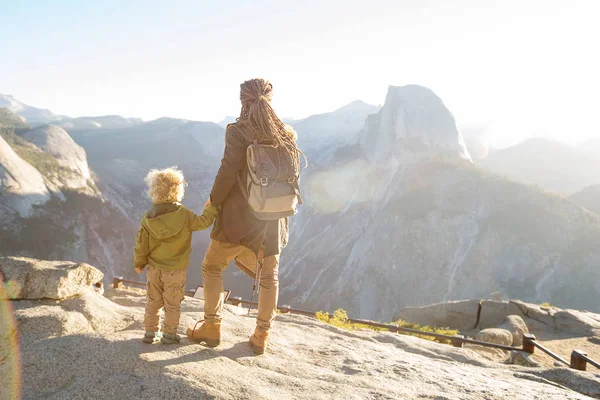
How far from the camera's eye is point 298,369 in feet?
11.3

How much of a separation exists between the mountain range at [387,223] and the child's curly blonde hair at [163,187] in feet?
122

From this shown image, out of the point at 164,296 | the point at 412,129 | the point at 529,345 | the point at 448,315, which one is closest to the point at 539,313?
the point at 448,315

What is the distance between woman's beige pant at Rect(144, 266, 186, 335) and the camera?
3393 millimetres

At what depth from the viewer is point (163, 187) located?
3.41 m

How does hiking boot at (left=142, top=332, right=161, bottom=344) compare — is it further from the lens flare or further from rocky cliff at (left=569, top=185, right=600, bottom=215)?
rocky cliff at (left=569, top=185, right=600, bottom=215)

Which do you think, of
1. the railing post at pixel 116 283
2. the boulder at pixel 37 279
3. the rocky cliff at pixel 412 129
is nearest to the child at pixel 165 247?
the boulder at pixel 37 279

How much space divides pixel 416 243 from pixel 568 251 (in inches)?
560

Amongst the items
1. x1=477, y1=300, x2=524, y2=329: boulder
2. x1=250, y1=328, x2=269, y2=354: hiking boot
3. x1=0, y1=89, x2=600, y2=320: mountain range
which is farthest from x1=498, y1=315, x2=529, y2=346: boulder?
x1=0, y1=89, x2=600, y2=320: mountain range

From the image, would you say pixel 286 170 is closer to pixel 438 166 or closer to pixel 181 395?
pixel 181 395

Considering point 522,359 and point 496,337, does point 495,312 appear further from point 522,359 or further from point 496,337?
point 522,359

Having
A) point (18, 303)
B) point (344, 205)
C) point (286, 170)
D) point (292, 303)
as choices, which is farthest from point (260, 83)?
point (344, 205)

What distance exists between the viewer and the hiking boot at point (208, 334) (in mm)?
3596

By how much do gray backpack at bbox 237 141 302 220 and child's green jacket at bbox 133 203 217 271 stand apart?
1.72ft

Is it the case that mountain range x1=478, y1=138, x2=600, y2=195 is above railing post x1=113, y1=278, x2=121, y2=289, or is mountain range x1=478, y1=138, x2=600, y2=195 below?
above
